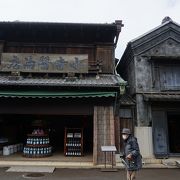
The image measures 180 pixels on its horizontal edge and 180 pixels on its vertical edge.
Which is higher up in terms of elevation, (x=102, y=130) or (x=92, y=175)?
(x=102, y=130)

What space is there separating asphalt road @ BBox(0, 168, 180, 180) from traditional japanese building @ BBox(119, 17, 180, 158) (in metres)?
4.14

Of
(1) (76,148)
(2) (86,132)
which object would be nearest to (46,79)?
(1) (76,148)

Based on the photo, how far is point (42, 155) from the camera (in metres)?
14.4

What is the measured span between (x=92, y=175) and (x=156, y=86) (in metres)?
8.36

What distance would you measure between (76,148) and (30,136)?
2835 millimetres

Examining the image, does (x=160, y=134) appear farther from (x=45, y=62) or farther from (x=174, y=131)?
(x=45, y=62)

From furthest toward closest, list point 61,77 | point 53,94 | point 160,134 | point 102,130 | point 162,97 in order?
1. point 160,134
2. point 162,97
3. point 61,77
4. point 102,130
5. point 53,94

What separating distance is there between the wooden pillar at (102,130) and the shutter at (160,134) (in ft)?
13.9

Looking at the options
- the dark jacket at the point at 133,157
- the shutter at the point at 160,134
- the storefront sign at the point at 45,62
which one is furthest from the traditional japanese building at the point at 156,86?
the dark jacket at the point at 133,157

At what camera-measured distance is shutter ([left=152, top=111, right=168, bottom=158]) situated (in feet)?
51.4

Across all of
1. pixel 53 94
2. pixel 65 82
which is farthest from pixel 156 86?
pixel 53 94

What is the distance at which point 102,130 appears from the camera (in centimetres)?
1305

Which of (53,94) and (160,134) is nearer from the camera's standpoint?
(53,94)

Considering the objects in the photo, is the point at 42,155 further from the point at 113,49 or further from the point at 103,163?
the point at 113,49
